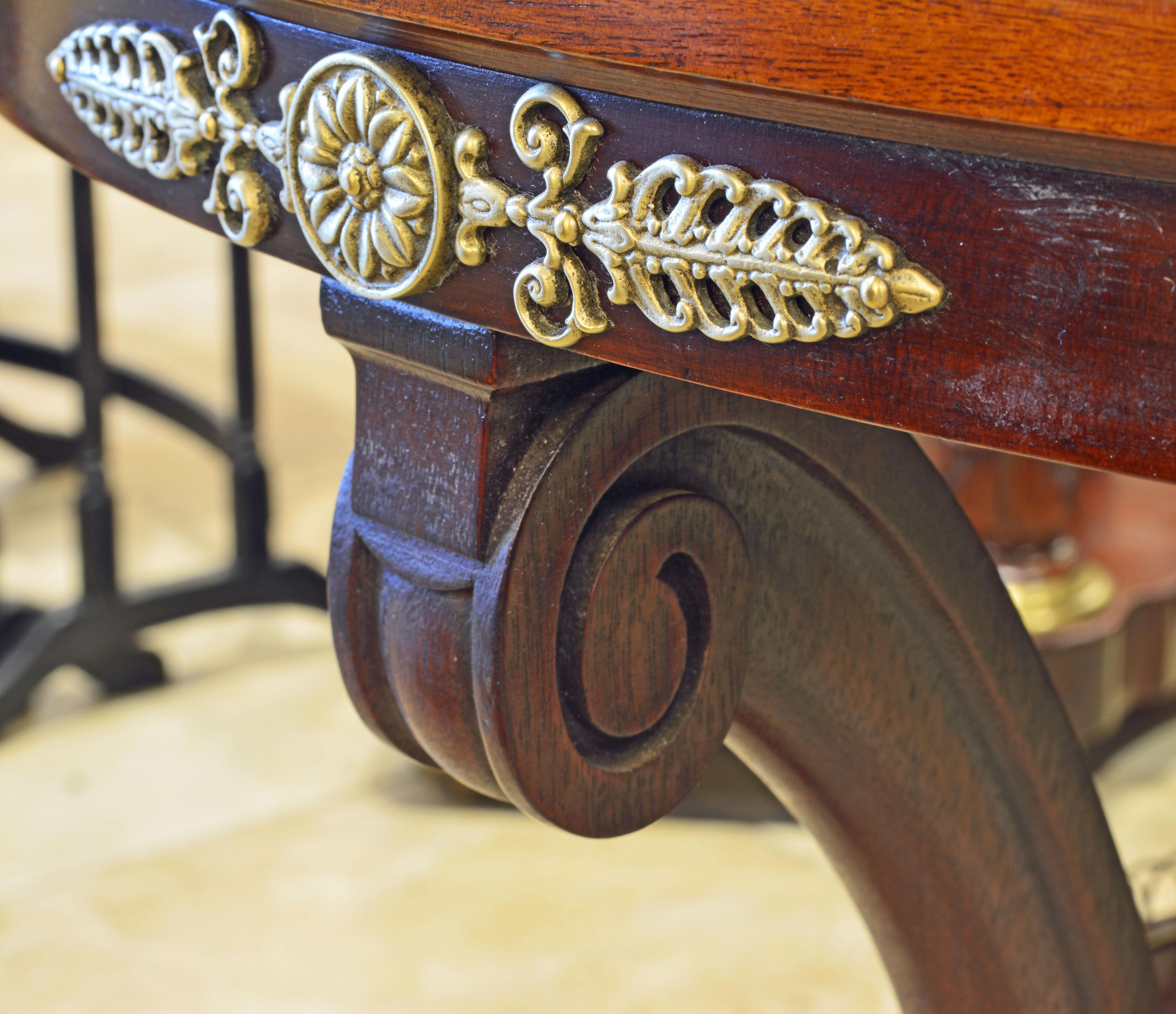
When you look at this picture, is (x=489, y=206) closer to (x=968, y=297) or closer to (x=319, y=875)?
(x=968, y=297)

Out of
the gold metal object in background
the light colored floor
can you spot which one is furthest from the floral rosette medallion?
the gold metal object in background

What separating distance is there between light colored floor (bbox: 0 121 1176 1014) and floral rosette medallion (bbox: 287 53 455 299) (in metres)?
0.90

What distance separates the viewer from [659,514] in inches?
17.4

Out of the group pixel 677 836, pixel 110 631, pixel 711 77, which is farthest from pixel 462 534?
pixel 110 631

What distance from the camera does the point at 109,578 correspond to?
161 cm

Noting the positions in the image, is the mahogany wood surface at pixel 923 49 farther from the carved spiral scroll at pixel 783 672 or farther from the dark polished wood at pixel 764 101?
the carved spiral scroll at pixel 783 672

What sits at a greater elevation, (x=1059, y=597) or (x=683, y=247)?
(x=683, y=247)

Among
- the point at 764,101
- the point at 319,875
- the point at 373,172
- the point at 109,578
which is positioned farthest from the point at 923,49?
the point at 109,578

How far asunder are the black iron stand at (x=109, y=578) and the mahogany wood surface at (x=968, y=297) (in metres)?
1.16

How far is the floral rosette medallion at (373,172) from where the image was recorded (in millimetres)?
372

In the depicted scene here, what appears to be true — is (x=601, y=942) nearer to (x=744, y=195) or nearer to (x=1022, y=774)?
(x=1022, y=774)

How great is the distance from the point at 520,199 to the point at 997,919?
35 cm

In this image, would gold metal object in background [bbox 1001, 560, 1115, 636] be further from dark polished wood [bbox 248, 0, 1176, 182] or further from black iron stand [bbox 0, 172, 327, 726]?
dark polished wood [bbox 248, 0, 1176, 182]

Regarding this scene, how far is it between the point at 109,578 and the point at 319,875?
0.44m
